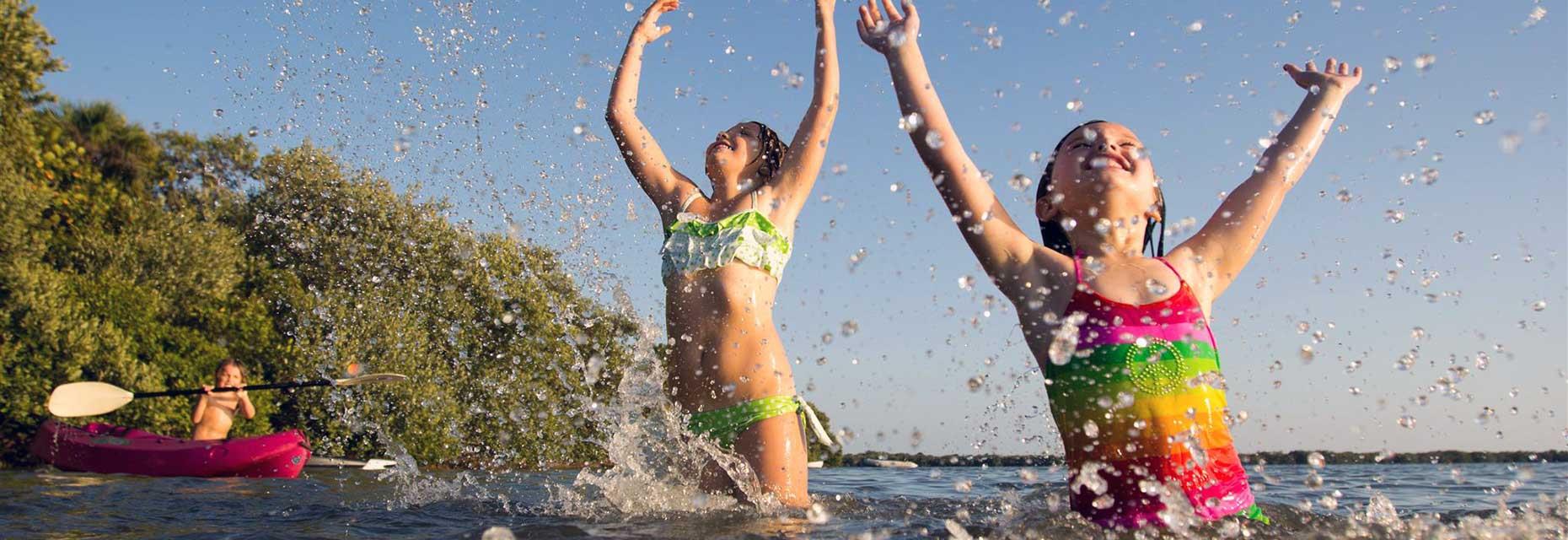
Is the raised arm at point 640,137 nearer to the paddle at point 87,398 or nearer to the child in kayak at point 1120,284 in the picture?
the child in kayak at point 1120,284

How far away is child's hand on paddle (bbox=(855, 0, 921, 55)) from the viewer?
3.34 m

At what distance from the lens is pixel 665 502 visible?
4496 mm

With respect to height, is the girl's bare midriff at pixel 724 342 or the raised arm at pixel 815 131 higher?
the raised arm at pixel 815 131

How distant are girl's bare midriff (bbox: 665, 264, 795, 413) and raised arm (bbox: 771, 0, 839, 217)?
409 mm

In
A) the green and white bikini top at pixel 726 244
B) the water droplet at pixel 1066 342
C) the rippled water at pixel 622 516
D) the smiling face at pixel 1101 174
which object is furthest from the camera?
the green and white bikini top at pixel 726 244

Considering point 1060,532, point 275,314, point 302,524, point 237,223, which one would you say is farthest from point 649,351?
point 237,223

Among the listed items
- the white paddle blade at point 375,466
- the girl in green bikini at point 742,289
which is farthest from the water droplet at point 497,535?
the white paddle blade at point 375,466

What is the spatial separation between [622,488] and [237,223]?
27869 millimetres

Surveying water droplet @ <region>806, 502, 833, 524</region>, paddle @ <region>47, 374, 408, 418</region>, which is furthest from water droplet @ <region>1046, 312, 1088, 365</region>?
paddle @ <region>47, 374, 408, 418</region>

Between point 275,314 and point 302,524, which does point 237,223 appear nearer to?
point 275,314

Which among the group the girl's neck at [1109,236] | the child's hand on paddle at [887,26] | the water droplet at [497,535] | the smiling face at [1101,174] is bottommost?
the water droplet at [497,535]

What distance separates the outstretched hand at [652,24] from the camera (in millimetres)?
5348

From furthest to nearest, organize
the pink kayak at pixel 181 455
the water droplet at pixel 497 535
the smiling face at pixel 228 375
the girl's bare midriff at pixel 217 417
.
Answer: the girl's bare midriff at pixel 217 417 → the smiling face at pixel 228 375 → the pink kayak at pixel 181 455 → the water droplet at pixel 497 535

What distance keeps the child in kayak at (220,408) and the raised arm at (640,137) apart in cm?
1191
